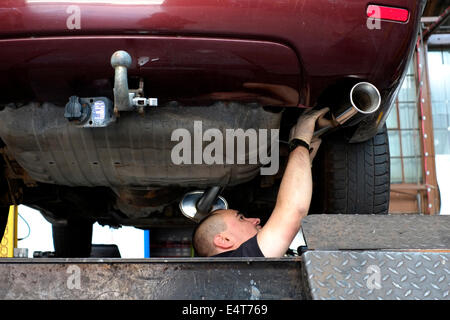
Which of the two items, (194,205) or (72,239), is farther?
(72,239)

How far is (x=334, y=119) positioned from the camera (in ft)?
5.75

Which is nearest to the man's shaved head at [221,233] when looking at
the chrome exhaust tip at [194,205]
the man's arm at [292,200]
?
the man's arm at [292,200]

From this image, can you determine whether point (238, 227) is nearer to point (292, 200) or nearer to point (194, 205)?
point (292, 200)

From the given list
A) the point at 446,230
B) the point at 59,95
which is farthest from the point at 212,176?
the point at 446,230

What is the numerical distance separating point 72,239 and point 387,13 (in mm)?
2233

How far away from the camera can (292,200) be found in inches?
64.1

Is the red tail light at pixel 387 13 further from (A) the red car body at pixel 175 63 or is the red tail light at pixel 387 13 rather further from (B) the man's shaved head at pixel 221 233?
(B) the man's shaved head at pixel 221 233

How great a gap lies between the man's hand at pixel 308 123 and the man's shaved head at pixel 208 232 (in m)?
0.37

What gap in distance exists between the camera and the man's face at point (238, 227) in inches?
65.7

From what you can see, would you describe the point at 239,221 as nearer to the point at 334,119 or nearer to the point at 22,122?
the point at 334,119

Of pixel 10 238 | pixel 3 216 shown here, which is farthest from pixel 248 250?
pixel 10 238

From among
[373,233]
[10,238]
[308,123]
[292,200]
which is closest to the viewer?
[373,233]

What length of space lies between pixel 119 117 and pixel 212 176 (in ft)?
1.40
